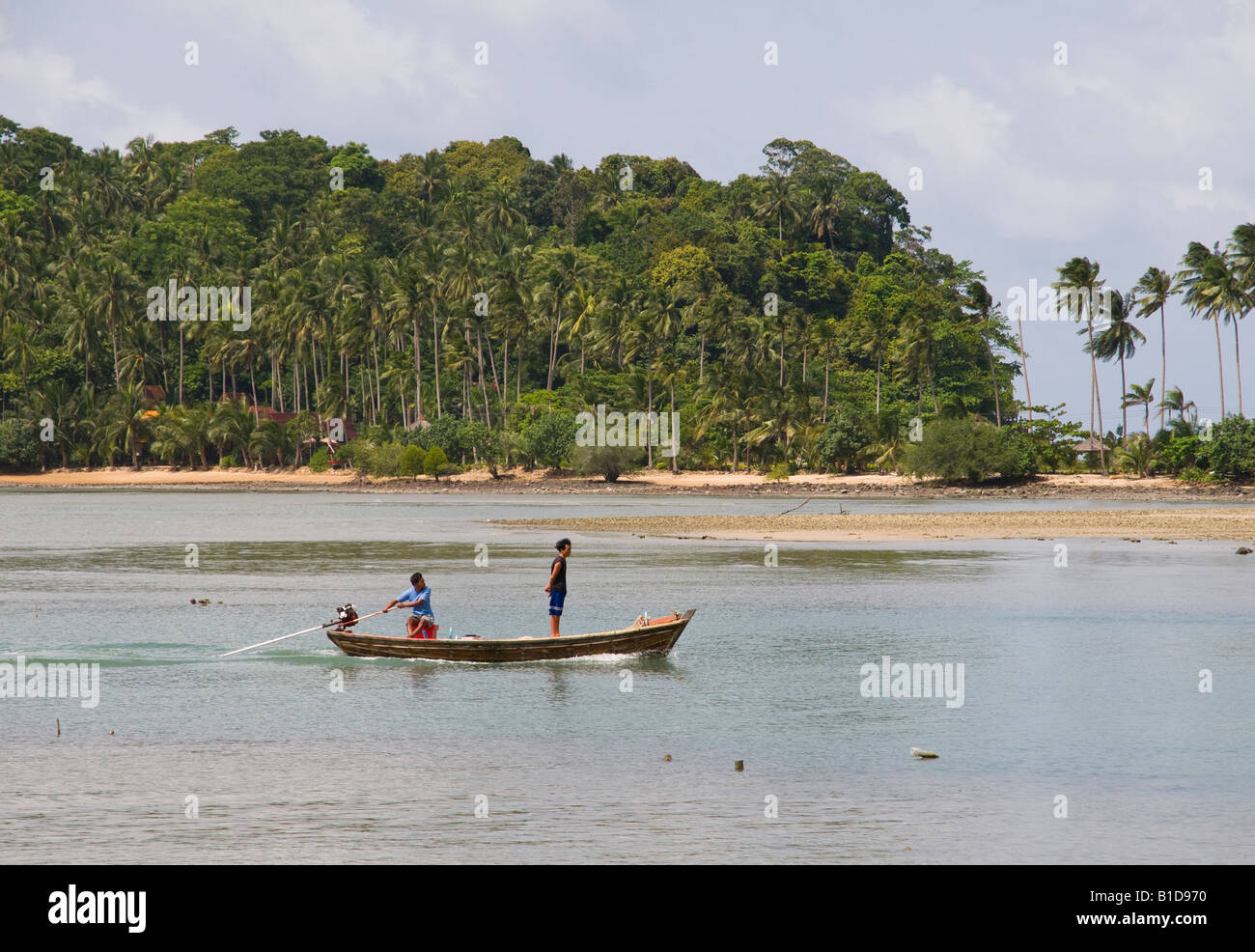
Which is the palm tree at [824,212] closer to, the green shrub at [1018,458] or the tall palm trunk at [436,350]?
the tall palm trunk at [436,350]

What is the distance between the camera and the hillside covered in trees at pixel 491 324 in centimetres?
12038

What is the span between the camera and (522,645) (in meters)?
25.5

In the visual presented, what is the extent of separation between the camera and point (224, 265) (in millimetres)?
141500

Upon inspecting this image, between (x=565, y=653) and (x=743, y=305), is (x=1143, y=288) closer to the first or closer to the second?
(x=743, y=305)

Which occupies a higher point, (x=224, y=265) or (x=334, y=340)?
(x=224, y=265)

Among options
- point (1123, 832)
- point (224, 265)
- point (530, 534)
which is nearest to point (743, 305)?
point (224, 265)

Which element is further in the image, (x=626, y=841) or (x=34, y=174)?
(x=34, y=174)

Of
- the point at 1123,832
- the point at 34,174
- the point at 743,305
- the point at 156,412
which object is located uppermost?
the point at 34,174

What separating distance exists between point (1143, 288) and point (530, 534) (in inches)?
2474

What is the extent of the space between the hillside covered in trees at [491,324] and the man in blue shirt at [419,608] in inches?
3375

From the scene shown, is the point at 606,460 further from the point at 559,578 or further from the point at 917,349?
the point at 559,578

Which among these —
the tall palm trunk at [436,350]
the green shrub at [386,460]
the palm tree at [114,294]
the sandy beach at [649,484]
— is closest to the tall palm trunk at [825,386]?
the sandy beach at [649,484]

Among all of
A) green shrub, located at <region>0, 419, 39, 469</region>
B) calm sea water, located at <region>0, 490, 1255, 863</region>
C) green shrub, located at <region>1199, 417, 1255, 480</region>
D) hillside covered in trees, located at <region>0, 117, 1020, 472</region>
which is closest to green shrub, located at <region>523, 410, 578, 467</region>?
hillside covered in trees, located at <region>0, 117, 1020, 472</region>

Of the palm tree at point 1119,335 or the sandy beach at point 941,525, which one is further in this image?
the palm tree at point 1119,335
